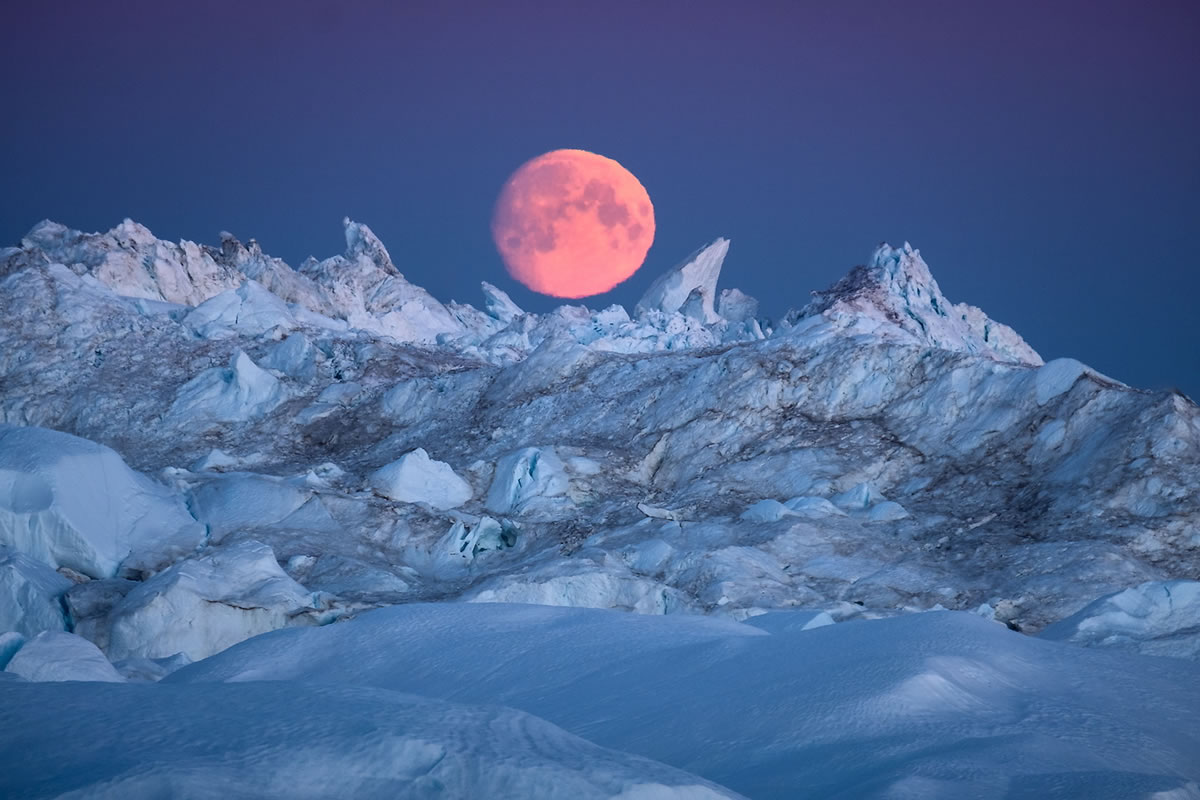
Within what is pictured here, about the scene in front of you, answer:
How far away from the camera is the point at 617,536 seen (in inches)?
690

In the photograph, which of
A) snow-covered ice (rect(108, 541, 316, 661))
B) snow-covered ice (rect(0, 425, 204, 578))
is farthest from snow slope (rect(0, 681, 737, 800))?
snow-covered ice (rect(0, 425, 204, 578))

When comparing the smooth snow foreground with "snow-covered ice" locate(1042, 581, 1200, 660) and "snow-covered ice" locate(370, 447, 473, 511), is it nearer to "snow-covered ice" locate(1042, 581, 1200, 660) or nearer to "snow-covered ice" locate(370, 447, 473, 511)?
"snow-covered ice" locate(1042, 581, 1200, 660)

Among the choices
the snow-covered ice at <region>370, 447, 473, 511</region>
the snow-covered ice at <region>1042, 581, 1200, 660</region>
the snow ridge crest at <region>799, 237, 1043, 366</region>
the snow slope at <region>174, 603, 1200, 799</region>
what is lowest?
the snow slope at <region>174, 603, 1200, 799</region>

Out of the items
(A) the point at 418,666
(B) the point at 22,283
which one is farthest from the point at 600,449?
(B) the point at 22,283

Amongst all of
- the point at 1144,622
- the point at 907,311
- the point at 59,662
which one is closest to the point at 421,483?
the point at 59,662

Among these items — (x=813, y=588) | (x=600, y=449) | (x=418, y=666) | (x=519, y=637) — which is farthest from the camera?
(x=600, y=449)

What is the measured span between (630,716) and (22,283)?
101 feet

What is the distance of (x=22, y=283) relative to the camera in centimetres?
2998

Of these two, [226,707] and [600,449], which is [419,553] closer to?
[600,449]

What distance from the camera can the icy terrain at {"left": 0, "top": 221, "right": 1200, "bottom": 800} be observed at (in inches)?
232

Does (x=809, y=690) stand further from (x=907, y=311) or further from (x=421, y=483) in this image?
(x=907, y=311)

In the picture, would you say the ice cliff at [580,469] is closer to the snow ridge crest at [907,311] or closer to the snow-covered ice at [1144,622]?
the snow-covered ice at [1144,622]

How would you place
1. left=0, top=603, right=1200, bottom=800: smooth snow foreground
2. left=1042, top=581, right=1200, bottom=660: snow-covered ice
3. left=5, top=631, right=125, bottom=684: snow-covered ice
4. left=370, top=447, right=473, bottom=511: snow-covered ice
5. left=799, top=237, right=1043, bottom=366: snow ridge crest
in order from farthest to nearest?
left=799, top=237, right=1043, bottom=366: snow ridge crest
left=370, top=447, right=473, bottom=511: snow-covered ice
left=1042, top=581, right=1200, bottom=660: snow-covered ice
left=5, top=631, right=125, bottom=684: snow-covered ice
left=0, top=603, right=1200, bottom=800: smooth snow foreground

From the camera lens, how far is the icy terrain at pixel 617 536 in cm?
589
